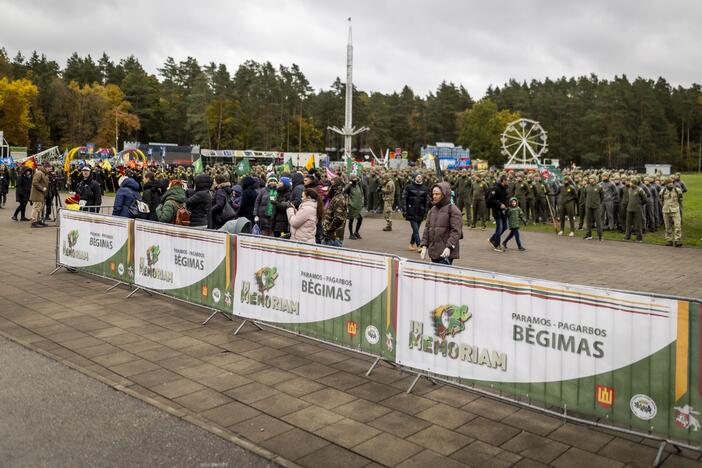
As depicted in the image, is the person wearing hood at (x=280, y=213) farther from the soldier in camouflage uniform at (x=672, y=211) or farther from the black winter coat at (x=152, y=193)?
the soldier in camouflage uniform at (x=672, y=211)

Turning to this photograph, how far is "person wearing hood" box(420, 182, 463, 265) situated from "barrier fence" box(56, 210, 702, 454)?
2477 millimetres

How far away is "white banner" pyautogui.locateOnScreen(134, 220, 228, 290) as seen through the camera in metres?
8.03

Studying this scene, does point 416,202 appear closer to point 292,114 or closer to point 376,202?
point 376,202

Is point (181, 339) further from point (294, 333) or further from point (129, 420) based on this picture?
point (129, 420)

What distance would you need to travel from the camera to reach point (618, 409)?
14.8 ft

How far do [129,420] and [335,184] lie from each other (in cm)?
960

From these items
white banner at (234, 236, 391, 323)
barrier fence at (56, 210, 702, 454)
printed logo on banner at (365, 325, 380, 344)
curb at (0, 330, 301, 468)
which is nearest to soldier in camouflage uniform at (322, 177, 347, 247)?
barrier fence at (56, 210, 702, 454)

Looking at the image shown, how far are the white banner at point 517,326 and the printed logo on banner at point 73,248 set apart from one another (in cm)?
714

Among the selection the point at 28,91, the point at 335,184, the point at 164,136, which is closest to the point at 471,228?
the point at 335,184

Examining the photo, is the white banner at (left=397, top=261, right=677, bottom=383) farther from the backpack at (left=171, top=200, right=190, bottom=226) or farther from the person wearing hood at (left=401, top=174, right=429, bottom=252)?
the person wearing hood at (left=401, top=174, right=429, bottom=252)

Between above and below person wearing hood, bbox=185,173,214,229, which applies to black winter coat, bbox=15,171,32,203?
above

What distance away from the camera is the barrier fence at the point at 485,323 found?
14.1 ft

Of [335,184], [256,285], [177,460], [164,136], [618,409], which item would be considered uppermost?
[164,136]

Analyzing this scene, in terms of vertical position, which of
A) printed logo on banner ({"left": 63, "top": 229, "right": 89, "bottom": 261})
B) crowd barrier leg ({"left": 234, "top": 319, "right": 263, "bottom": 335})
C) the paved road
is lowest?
the paved road
